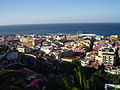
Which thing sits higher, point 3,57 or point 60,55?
point 3,57

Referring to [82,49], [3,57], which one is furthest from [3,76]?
[82,49]

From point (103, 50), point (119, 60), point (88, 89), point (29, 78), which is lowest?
point (119, 60)

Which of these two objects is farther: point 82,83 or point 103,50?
point 103,50

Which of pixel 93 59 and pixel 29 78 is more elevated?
pixel 29 78

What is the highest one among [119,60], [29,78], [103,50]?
[29,78]

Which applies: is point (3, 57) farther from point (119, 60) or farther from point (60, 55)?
point (119, 60)

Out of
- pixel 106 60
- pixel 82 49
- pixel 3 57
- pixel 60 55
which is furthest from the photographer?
pixel 82 49

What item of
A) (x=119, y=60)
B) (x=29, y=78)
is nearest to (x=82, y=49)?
(x=119, y=60)

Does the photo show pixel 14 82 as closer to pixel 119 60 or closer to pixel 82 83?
pixel 82 83

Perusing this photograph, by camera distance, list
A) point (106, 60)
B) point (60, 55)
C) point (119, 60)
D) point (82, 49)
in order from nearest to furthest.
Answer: point (106, 60) → point (119, 60) → point (60, 55) → point (82, 49)
